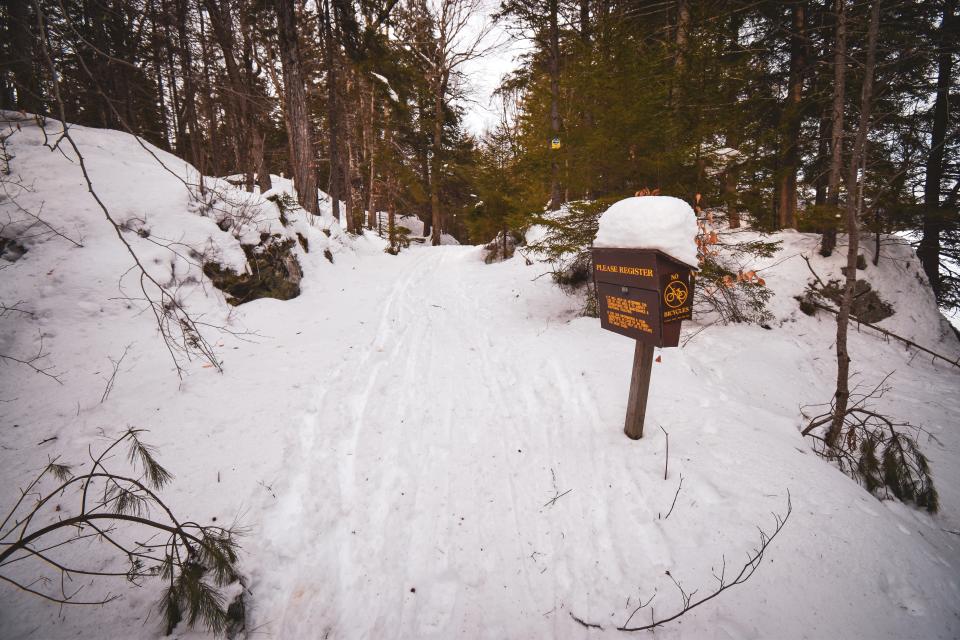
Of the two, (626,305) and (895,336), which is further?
(895,336)

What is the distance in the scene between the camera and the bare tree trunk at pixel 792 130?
7.20 metres

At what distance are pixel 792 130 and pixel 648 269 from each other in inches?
357

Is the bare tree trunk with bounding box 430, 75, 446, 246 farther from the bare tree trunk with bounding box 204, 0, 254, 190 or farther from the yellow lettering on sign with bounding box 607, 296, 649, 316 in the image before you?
the yellow lettering on sign with bounding box 607, 296, 649, 316

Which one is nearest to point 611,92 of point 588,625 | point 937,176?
point 588,625

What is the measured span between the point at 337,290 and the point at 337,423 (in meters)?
5.21

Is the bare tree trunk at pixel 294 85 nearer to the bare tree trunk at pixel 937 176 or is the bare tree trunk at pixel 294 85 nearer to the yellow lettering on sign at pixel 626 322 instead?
the yellow lettering on sign at pixel 626 322

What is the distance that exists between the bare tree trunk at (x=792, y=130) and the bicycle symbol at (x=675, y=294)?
6.46 meters

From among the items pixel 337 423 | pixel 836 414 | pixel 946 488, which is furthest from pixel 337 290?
pixel 946 488

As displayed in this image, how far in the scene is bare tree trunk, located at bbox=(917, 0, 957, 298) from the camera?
22.6 feet

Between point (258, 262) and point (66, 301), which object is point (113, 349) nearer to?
point (66, 301)

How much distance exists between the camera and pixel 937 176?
328 inches

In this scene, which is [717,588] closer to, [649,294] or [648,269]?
[649,294]

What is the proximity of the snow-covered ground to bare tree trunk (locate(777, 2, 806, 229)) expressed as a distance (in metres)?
4.73

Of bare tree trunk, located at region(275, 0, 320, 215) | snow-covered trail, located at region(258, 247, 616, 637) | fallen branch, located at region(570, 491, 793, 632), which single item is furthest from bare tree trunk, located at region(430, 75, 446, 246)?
fallen branch, located at region(570, 491, 793, 632)
